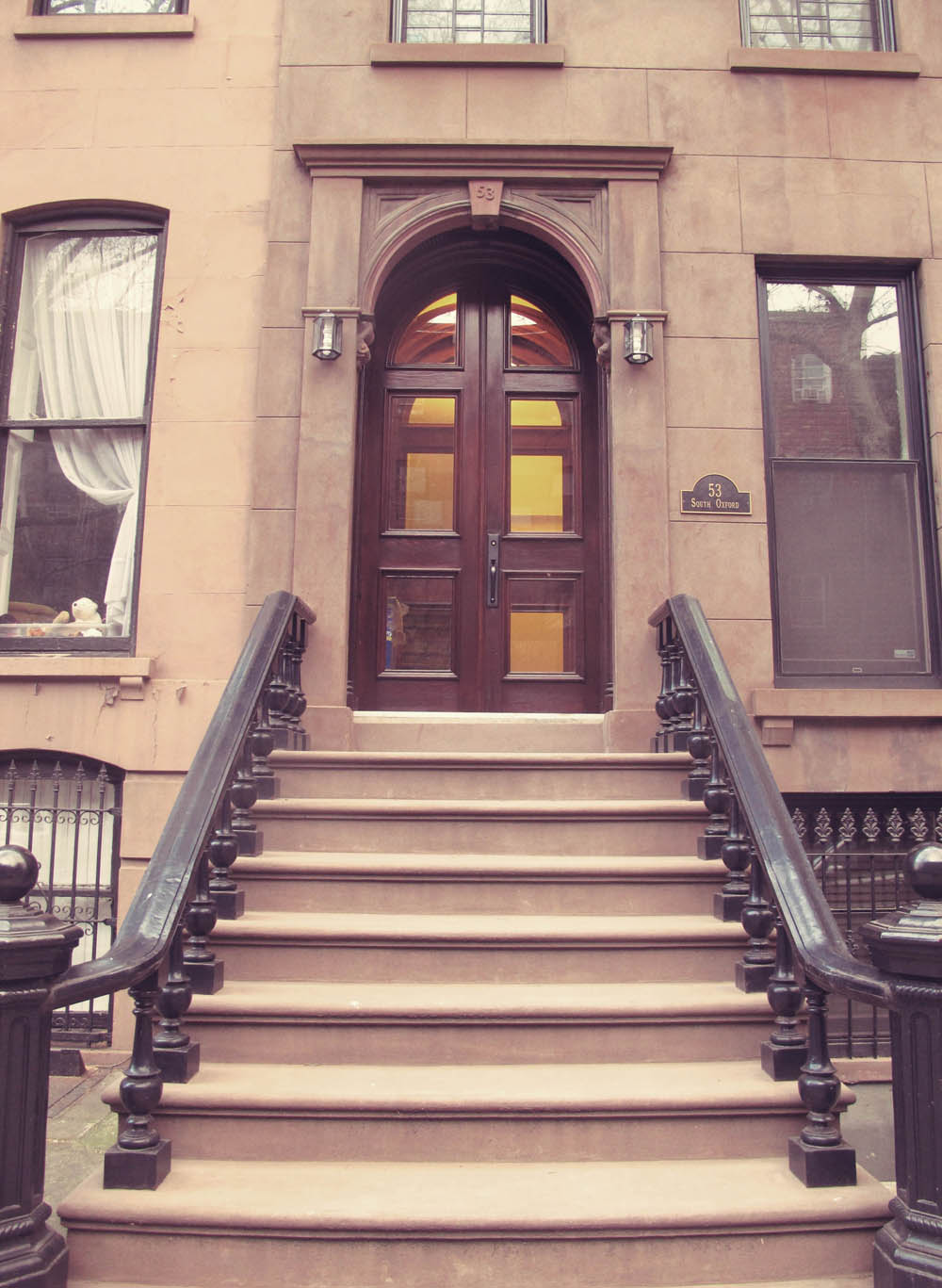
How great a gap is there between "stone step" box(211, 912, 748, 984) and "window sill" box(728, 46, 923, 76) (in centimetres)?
570

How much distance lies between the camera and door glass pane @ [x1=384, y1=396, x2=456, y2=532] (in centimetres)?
655

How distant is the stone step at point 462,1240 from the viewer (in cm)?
272

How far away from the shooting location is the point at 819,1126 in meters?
2.98

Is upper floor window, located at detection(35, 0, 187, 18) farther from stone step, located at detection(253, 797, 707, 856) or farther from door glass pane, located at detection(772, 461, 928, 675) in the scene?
stone step, located at detection(253, 797, 707, 856)

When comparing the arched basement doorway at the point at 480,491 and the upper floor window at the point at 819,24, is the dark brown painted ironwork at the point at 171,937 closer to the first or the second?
the arched basement doorway at the point at 480,491

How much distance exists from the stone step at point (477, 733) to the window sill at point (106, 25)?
491 cm

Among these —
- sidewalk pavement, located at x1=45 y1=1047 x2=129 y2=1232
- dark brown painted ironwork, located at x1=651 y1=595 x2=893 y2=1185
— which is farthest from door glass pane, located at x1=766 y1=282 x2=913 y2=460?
sidewalk pavement, located at x1=45 y1=1047 x2=129 y2=1232

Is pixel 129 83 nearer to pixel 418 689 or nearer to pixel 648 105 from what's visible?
pixel 648 105

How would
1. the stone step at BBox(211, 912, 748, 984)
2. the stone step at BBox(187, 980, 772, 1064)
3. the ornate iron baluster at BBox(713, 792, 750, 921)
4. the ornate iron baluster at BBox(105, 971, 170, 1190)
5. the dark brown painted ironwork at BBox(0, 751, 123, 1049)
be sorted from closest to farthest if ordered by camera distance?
the ornate iron baluster at BBox(105, 971, 170, 1190) < the stone step at BBox(187, 980, 772, 1064) < the stone step at BBox(211, 912, 748, 984) < the ornate iron baluster at BBox(713, 792, 750, 921) < the dark brown painted ironwork at BBox(0, 751, 123, 1049)

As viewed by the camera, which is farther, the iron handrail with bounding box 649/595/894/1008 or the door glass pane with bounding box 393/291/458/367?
the door glass pane with bounding box 393/291/458/367

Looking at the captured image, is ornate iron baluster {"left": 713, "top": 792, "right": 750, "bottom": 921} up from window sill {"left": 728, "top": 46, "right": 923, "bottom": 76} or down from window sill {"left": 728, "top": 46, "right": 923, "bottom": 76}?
down

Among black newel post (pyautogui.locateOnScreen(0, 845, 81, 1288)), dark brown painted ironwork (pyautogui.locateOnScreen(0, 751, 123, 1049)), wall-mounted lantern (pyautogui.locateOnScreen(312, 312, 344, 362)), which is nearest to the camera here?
black newel post (pyautogui.locateOnScreen(0, 845, 81, 1288))

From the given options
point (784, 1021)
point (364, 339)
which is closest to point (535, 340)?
point (364, 339)

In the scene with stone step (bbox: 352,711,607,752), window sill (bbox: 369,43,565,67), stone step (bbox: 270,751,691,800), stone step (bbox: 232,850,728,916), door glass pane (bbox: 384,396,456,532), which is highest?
window sill (bbox: 369,43,565,67)
